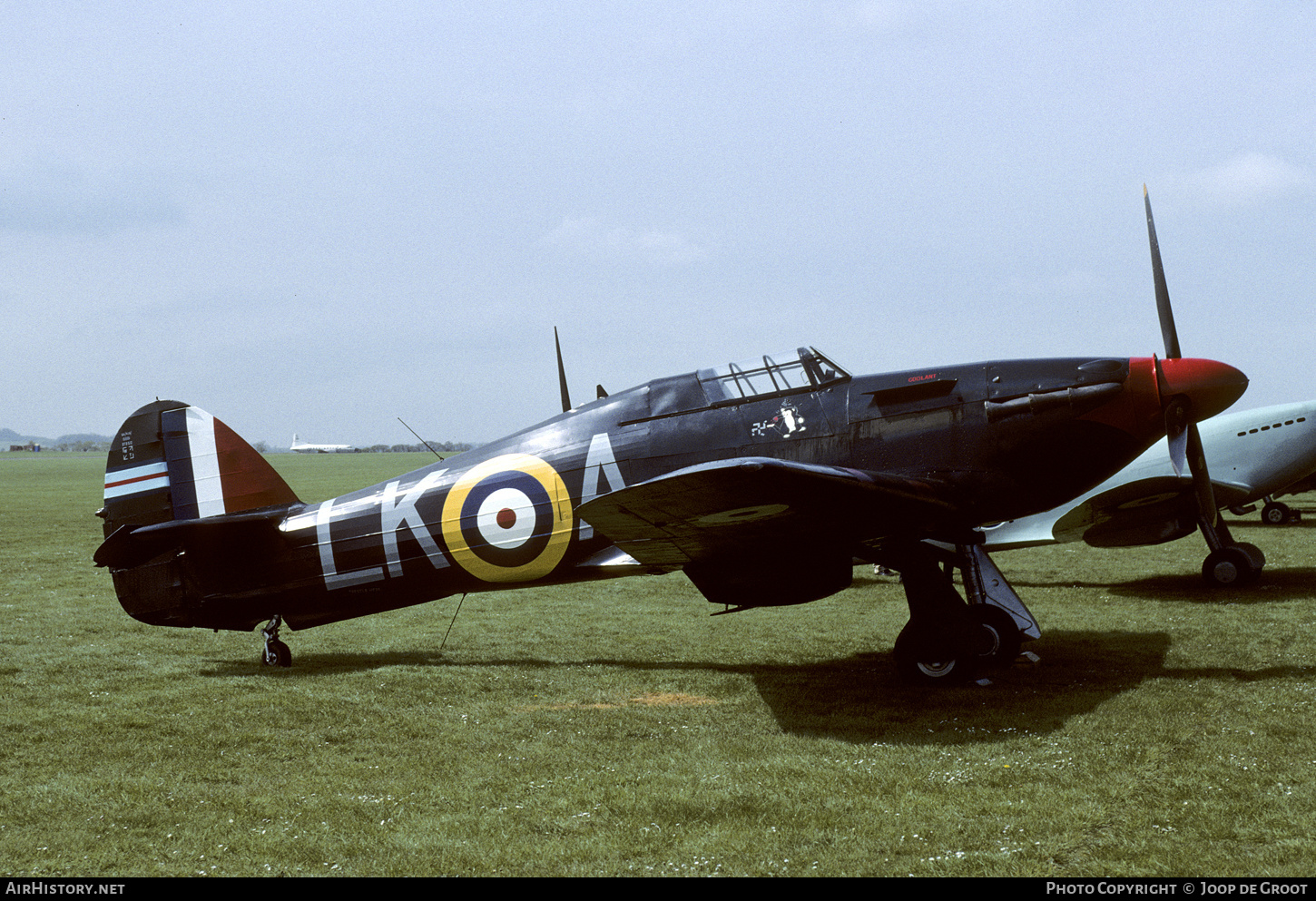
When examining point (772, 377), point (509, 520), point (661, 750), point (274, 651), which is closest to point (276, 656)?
point (274, 651)

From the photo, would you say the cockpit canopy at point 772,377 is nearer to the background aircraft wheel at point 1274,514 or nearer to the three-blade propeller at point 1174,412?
the three-blade propeller at point 1174,412

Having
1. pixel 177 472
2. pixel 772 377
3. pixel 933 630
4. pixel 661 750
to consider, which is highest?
pixel 772 377

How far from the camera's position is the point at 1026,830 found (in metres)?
4.63

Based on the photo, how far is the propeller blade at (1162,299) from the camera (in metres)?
8.78

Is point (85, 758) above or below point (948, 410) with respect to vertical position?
below

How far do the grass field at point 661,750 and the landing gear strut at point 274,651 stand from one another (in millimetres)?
Result: 227

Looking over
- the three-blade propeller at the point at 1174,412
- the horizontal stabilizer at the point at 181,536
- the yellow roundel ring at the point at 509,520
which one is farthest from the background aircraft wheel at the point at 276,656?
the three-blade propeller at the point at 1174,412

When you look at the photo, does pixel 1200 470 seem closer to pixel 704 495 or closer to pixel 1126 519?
pixel 1126 519

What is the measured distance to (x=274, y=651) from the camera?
30.3 feet

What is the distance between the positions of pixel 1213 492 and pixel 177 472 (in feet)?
38.3
